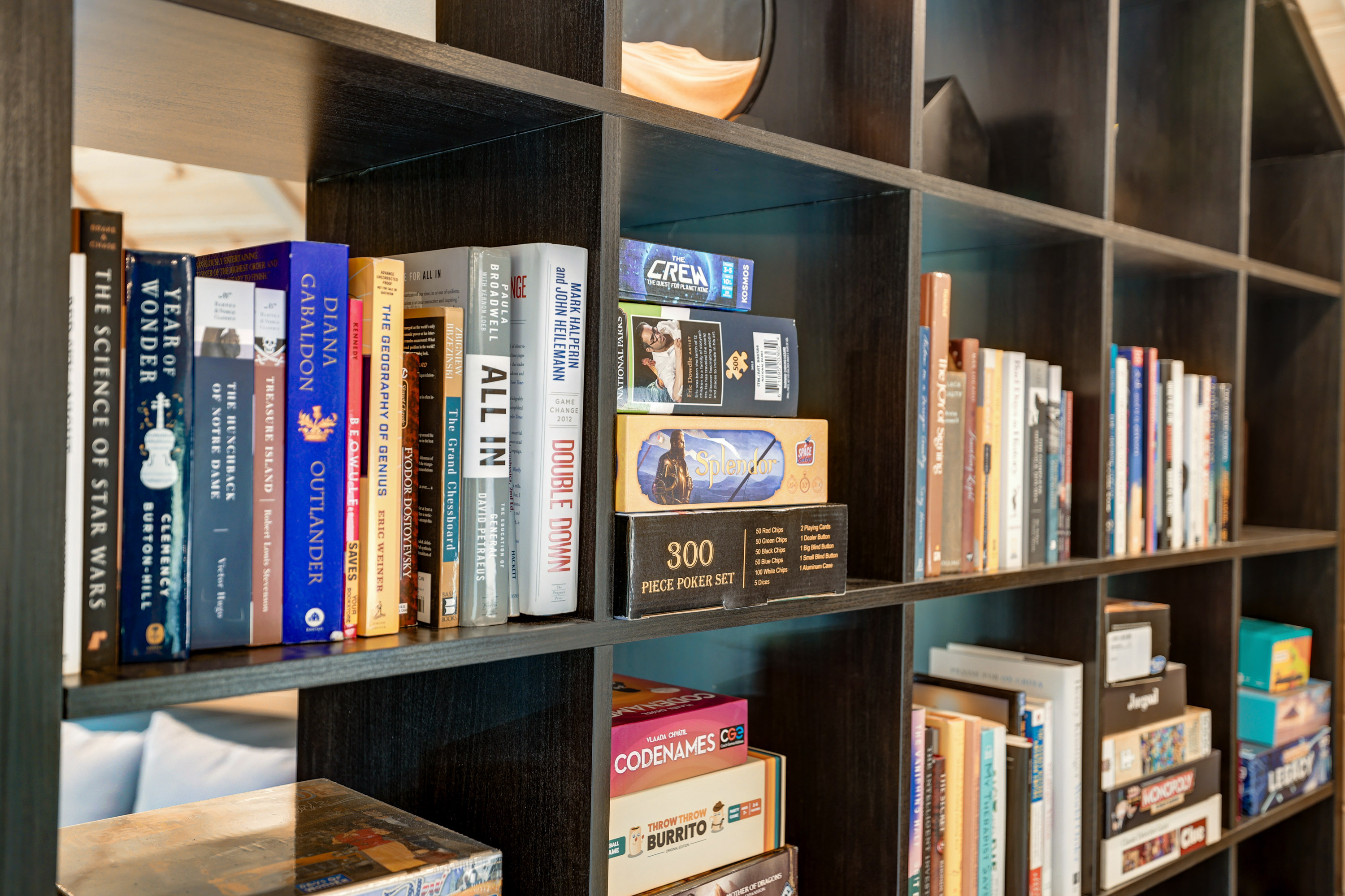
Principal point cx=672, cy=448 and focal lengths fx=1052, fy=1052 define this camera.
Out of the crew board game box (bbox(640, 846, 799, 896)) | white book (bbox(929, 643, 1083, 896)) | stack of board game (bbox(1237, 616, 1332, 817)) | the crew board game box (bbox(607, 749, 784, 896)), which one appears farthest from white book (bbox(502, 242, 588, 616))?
stack of board game (bbox(1237, 616, 1332, 817))

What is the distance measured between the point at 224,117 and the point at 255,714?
2.13m

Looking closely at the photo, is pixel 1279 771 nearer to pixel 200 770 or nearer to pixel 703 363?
pixel 703 363

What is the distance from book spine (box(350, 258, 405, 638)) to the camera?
77cm

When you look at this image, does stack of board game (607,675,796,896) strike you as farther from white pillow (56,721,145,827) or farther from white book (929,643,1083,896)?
white pillow (56,721,145,827)

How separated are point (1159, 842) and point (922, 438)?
810 mm

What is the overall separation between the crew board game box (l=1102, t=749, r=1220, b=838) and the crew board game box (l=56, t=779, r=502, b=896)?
0.96 m

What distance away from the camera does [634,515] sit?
87 cm

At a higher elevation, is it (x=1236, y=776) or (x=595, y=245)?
(x=595, y=245)

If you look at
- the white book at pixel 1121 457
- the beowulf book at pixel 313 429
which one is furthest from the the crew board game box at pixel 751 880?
the white book at pixel 1121 457

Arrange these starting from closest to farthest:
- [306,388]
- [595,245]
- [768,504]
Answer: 1. [306,388]
2. [595,245]
3. [768,504]

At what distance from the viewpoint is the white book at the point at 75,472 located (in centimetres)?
61

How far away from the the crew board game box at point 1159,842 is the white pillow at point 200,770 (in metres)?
1.54

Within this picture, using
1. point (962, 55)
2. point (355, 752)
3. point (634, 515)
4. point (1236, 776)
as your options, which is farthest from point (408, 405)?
point (1236, 776)

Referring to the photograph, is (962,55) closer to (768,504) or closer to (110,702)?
(768,504)
